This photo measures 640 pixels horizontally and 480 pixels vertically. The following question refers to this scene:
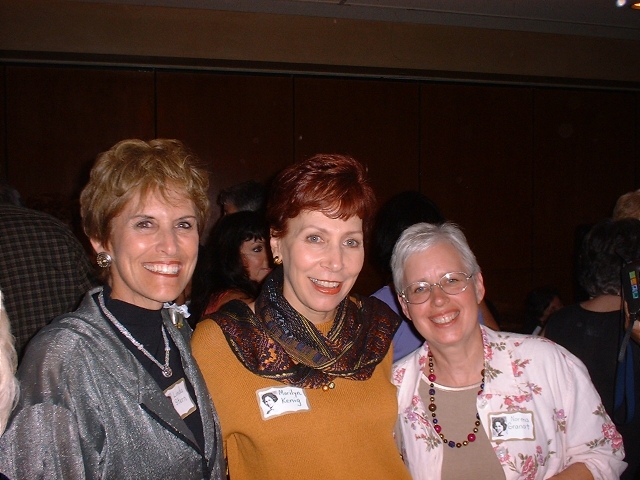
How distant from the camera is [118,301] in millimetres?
1503

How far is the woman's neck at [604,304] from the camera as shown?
2.23m

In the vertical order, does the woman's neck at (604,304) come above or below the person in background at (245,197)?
below

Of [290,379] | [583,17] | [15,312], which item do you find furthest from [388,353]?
[583,17]

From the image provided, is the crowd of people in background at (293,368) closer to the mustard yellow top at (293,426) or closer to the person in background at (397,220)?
the mustard yellow top at (293,426)

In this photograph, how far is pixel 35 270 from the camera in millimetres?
2676

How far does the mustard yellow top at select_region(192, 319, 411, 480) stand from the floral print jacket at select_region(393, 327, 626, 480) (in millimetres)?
140

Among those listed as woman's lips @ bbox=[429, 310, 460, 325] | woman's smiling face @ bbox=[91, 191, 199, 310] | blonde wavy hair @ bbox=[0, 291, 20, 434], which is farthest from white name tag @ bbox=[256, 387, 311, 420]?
blonde wavy hair @ bbox=[0, 291, 20, 434]

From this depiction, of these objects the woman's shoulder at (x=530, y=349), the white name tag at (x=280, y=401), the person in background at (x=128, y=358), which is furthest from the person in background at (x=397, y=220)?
the person in background at (x=128, y=358)

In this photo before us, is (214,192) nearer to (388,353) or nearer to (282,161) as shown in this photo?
(282,161)

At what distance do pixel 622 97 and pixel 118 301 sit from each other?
7391 mm

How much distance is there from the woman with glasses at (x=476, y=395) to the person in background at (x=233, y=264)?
1.24 m

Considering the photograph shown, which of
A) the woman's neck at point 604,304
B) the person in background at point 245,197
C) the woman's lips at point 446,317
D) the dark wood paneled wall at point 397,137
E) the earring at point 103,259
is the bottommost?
the woman's neck at point 604,304

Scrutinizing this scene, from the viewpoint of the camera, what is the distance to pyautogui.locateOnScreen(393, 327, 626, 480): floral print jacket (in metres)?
1.65

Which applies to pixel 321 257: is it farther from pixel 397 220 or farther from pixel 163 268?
pixel 397 220
